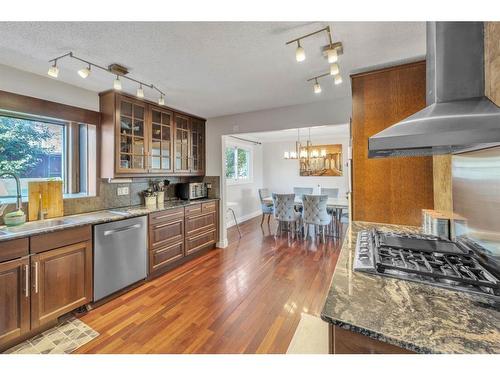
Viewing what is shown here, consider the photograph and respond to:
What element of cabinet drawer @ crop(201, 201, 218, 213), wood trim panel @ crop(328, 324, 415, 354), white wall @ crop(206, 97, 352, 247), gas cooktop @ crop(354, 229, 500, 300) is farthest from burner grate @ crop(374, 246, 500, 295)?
cabinet drawer @ crop(201, 201, 218, 213)

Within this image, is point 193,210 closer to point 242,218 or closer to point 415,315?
point 242,218

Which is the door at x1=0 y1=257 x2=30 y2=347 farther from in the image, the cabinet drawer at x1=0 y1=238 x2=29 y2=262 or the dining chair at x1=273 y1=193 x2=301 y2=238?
the dining chair at x1=273 y1=193 x2=301 y2=238

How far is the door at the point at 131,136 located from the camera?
264 cm

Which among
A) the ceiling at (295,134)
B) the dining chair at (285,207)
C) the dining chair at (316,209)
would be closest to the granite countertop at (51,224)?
the dining chair at (285,207)

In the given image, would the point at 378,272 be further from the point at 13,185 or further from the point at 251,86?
the point at 13,185

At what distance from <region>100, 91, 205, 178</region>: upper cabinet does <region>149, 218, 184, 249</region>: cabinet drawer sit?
0.74 m

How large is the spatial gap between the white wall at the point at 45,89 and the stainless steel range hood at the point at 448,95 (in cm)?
300

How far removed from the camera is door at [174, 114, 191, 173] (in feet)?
11.3

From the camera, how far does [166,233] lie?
2883 millimetres

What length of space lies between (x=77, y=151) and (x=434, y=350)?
341cm

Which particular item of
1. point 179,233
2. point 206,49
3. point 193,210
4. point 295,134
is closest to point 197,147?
point 193,210

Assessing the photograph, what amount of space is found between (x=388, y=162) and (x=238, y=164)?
453 centimetres

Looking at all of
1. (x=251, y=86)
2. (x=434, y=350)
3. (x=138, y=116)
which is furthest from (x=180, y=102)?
(x=434, y=350)

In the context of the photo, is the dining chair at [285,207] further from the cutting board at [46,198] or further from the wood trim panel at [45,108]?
the cutting board at [46,198]
